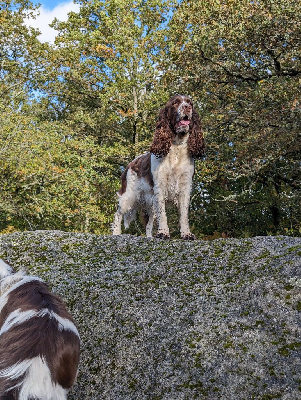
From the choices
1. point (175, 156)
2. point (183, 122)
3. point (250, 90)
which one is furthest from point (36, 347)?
point (250, 90)

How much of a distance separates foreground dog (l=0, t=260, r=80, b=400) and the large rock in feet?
2.27

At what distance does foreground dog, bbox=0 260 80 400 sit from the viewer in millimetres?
2545

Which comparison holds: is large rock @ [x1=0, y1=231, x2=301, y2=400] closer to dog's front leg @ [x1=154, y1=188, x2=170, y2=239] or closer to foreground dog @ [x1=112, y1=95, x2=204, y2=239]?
dog's front leg @ [x1=154, y1=188, x2=170, y2=239]

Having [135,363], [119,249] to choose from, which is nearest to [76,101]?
[119,249]

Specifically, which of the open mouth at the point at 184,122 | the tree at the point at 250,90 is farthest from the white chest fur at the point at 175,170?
the tree at the point at 250,90

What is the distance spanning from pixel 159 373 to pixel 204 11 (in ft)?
42.6

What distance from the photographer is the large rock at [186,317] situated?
3135 mm

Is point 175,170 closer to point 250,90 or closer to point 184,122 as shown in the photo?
point 184,122

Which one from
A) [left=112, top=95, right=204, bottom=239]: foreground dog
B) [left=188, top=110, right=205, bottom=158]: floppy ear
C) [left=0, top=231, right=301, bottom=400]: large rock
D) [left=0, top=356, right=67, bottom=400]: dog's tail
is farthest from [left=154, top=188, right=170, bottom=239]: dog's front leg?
[left=0, top=356, right=67, bottom=400]: dog's tail

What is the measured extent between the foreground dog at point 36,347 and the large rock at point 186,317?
691 millimetres

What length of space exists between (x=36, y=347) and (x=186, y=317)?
137 centimetres

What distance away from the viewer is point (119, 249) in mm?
4965

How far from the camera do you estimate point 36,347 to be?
2.70 meters

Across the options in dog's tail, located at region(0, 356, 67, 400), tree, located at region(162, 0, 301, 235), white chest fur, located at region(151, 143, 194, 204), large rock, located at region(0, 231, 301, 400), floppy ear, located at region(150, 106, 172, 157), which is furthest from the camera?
tree, located at region(162, 0, 301, 235)
